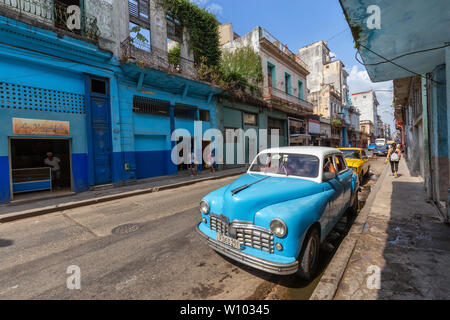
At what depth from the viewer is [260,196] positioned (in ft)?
9.23

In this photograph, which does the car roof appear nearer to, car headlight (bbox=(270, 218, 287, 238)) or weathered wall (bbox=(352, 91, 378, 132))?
car headlight (bbox=(270, 218, 287, 238))

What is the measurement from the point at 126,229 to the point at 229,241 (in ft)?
10.2

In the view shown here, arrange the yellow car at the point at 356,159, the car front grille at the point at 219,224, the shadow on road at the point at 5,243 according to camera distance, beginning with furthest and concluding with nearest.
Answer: the yellow car at the point at 356,159, the shadow on road at the point at 5,243, the car front grille at the point at 219,224

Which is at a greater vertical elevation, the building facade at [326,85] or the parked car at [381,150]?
the building facade at [326,85]

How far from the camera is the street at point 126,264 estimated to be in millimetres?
2633

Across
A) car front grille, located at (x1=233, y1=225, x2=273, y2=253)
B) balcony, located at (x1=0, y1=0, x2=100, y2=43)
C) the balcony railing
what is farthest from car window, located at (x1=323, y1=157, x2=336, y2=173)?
the balcony railing

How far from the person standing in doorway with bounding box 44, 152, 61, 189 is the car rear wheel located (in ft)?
36.8

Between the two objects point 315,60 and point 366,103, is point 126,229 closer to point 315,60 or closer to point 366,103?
point 315,60

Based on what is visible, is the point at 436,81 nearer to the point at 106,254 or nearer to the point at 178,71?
the point at 106,254

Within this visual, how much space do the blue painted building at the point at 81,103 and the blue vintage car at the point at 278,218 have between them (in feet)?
28.1

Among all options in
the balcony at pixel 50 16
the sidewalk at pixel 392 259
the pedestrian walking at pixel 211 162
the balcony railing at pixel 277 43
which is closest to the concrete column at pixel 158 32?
the balcony at pixel 50 16

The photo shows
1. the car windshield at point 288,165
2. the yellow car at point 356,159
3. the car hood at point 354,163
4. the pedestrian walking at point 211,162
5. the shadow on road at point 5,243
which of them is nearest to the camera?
the car windshield at point 288,165

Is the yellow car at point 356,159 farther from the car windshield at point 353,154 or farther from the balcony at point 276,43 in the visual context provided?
the balcony at point 276,43
